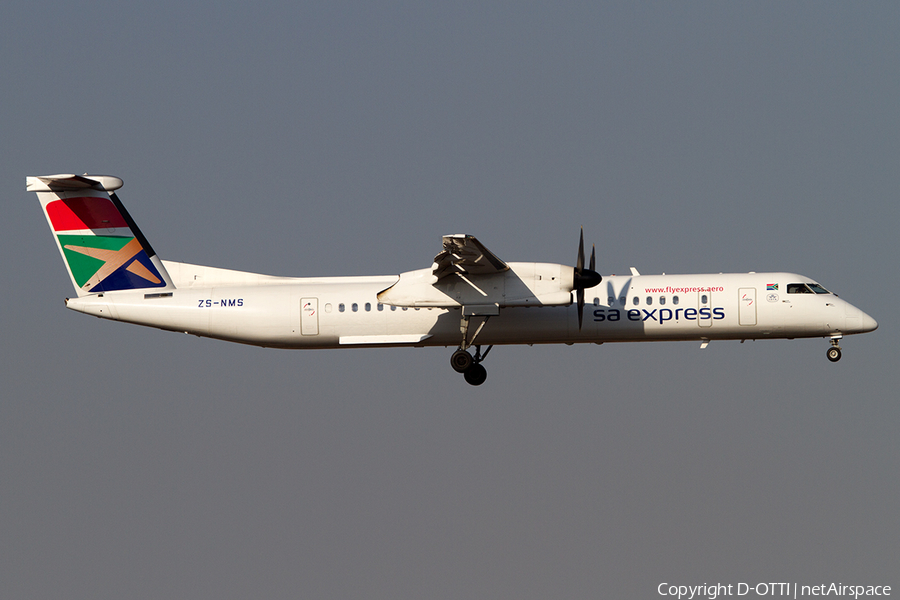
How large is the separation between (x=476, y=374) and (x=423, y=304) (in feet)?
8.69

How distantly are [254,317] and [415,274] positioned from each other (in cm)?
436

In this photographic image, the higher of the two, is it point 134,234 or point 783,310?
point 134,234

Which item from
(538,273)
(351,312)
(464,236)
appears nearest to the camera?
(464,236)

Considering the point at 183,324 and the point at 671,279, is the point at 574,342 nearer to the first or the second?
the point at 671,279

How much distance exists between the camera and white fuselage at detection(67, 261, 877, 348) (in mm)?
24938

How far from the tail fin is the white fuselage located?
372 millimetres

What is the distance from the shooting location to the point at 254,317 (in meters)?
25.5

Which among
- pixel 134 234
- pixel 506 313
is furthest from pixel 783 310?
pixel 134 234

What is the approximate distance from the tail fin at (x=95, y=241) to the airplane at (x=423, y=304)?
2 centimetres

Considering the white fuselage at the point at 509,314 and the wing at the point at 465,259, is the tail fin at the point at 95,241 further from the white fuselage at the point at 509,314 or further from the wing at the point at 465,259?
the wing at the point at 465,259

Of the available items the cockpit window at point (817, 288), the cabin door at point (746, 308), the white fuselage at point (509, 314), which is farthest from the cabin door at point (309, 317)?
the cockpit window at point (817, 288)

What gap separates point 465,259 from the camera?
2305 cm

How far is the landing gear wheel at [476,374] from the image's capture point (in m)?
25.5

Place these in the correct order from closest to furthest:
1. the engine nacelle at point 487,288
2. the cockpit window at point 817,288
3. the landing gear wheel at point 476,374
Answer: the engine nacelle at point 487,288 → the cockpit window at point 817,288 → the landing gear wheel at point 476,374
